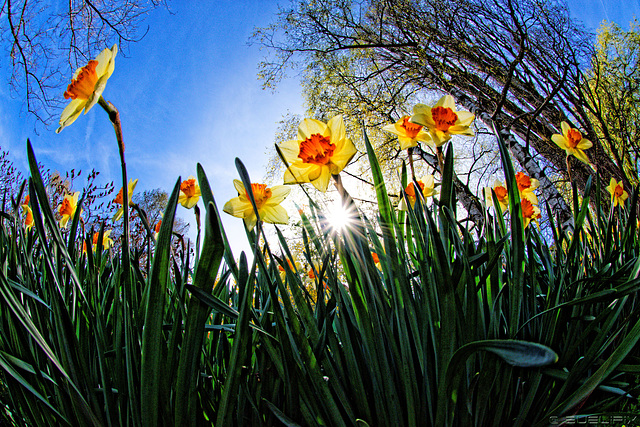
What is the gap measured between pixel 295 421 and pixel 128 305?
0.80 feet

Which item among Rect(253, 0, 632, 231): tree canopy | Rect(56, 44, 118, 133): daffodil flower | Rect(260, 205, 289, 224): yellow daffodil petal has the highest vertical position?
Rect(253, 0, 632, 231): tree canopy

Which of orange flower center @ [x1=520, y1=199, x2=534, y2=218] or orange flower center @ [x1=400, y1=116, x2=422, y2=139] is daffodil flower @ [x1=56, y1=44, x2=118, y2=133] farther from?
orange flower center @ [x1=520, y1=199, x2=534, y2=218]

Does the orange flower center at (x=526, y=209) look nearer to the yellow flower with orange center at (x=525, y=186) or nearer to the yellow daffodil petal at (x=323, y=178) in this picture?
the yellow flower with orange center at (x=525, y=186)

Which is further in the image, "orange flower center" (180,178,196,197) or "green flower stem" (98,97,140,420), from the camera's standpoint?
"orange flower center" (180,178,196,197)

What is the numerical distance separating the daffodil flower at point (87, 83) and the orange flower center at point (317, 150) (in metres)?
0.29

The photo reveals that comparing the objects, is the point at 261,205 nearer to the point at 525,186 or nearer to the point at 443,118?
the point at 443,118

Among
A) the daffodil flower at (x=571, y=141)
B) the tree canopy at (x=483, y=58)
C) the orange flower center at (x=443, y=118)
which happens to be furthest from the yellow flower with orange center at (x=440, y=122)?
the tree canopy at (x=483, y=58)

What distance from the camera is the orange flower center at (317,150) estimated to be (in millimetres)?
499

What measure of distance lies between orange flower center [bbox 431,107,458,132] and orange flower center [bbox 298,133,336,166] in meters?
0.25

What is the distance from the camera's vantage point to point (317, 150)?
0.52m

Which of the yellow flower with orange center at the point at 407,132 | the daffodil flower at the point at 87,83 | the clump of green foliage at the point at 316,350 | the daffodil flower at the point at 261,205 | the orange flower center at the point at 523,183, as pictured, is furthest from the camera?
the orange flower center at the point at 523,183

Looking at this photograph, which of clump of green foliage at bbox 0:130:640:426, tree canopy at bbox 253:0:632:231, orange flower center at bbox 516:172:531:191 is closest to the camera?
clump of green foliage at bbox 0:130:640:426

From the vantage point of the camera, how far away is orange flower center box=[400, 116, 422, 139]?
2.26 ft

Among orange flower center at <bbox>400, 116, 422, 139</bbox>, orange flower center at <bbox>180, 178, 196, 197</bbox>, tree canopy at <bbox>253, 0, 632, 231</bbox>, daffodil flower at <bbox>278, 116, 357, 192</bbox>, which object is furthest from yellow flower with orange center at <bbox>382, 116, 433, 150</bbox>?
tree canopy at <bbox>253, 0, 632, 231</bbox>
